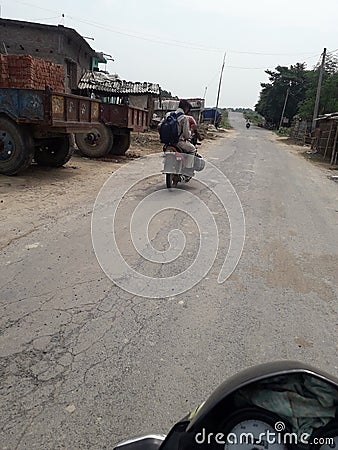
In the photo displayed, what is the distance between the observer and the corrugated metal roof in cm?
2244

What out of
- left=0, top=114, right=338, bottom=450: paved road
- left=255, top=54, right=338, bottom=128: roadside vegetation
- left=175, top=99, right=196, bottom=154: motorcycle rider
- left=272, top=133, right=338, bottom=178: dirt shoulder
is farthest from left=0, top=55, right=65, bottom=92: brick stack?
left=255, top=54, right=338, bottom=128: roadside vegetation

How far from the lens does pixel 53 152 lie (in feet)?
34.2

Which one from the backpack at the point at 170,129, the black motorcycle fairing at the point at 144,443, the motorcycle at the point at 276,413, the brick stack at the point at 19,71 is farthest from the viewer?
the brick stack at the point at 19,71

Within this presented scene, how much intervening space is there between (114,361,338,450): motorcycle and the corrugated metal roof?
22.5m

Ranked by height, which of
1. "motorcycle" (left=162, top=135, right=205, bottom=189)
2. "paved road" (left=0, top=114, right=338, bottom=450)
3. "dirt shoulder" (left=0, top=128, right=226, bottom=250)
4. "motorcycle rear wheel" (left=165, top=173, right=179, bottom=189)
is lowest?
"dirt shoulder" (left=0, top=128, right=226, bottom=250)

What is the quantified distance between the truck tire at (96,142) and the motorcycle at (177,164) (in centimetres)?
450

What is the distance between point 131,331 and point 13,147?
254 inches

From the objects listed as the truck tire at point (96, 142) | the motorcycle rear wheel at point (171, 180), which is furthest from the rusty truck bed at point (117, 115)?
the motorcycle rear wheel at point (171, 180)

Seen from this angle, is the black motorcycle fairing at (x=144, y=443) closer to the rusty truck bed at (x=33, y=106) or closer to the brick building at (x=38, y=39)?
the rusty truck bed at (x=33, y=106)

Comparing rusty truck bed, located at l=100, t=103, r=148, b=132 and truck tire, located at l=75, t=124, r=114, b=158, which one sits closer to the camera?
rusty truck bed, located at l=100, t=103, r=148, b=132

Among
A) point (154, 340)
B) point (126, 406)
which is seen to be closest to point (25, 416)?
point (126, 406)

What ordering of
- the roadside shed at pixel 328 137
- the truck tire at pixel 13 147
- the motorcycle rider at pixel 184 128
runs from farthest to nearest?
1. the roadside shed at pixel 328 137
2. the motorcycle rider at pixel 184 128
3. the truck tire at pixel 13 147

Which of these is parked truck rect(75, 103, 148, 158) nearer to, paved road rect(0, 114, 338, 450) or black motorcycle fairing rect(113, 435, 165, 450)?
paved road rect(0, 114, 338, 450)

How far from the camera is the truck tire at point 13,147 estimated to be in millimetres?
8328
